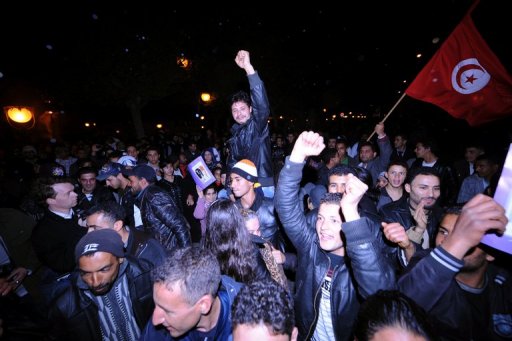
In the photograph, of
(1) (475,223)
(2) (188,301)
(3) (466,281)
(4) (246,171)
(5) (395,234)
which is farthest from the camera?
(4) (246,171)

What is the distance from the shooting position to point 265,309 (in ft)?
5.54

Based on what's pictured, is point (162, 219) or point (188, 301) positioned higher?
point (162, 219)

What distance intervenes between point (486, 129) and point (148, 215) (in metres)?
13.2

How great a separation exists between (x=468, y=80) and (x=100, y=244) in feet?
21.0

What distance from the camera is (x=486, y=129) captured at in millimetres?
11156

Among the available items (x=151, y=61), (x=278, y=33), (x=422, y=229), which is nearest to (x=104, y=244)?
(x=422, y=229)

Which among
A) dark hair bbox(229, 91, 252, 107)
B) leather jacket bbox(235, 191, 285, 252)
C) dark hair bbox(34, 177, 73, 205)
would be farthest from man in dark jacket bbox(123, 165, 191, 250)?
dark hair bbox(229, 91, 252, 107)

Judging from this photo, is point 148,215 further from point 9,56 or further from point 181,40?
point 9,56

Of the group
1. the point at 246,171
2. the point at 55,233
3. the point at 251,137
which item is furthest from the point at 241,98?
the point at 55,233

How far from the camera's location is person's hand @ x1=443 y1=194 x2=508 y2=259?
1542 millimetres

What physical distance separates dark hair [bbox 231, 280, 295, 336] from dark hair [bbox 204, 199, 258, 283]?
0.81 metres

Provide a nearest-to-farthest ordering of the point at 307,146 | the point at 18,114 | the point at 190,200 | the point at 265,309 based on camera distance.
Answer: the point at 265,309, the point at 307,146, the point at 190,200, the point at 18,114

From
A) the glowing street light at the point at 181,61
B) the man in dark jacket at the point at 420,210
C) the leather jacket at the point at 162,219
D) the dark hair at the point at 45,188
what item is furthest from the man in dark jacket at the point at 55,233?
the glowing street light at the point at 181,61

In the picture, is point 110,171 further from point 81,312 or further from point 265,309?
point 265,309
